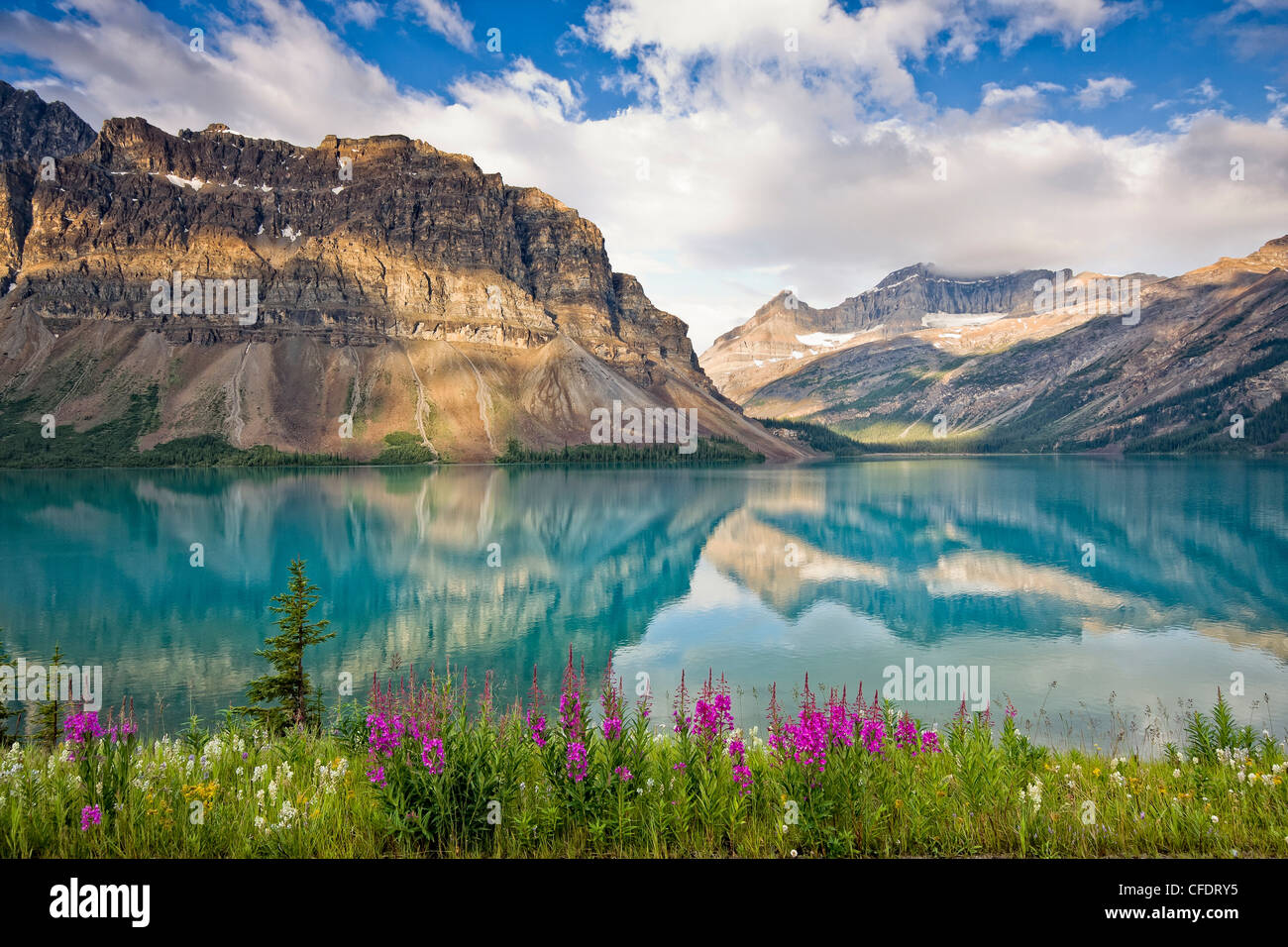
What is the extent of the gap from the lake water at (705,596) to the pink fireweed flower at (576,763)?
10.4 ft

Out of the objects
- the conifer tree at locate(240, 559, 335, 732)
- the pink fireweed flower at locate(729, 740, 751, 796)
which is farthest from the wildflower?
the conifer tree at locate(240, 559, 335, 732)

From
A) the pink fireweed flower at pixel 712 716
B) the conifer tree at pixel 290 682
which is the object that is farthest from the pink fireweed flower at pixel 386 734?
the conifer tree at pixel 290 682

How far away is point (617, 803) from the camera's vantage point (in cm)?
793

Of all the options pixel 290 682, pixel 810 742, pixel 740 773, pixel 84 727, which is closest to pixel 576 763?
pixel 740 773

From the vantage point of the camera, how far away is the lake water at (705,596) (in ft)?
86.2

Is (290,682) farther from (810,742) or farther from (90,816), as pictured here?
(810,742)

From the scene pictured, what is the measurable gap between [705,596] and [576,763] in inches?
1381

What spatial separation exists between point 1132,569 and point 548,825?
53.2 m

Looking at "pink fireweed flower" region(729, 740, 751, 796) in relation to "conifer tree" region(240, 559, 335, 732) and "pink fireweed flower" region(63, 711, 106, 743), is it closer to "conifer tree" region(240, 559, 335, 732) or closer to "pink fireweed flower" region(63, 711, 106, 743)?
"pink fireweed flower" region(63, 711, 106, 743)

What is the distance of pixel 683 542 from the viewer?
210 ft

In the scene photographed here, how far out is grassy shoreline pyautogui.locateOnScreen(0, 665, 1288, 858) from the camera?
23.7 feet

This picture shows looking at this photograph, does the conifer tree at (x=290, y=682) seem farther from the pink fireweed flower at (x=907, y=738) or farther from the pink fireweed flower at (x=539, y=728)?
the pink fireweed flower at (x=907, y=738)
